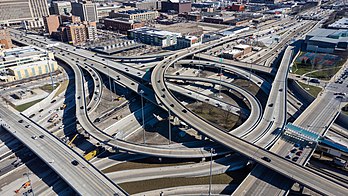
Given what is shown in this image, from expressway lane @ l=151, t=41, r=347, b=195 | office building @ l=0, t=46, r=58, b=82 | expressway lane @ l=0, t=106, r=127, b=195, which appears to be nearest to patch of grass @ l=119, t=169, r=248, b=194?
expressway lane @ l=151, t=41, r=347, b=195

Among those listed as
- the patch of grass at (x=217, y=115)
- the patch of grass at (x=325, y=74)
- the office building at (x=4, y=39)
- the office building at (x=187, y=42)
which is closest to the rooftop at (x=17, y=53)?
the office building at (x=4, y=39)

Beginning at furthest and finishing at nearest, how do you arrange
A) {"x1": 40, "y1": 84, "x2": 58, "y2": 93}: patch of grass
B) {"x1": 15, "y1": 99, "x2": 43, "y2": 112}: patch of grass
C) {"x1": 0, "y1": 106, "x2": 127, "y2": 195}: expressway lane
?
1. {"x1": 40, "y1": 84, "x2": 58, "y2": 93}: patch of grass
2. {"x1": 15, "y1": 99, "x2": 43, "y2": 112}: patch of grass
3. {"x1": 0, "y1": 106, "x2": 127, "y2": 195}: expressway lane

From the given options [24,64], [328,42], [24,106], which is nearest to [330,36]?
[328,42]

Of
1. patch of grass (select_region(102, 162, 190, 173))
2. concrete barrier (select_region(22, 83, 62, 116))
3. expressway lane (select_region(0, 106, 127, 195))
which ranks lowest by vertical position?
Result: patch of grass (select_region(102, 162, 190, 173))

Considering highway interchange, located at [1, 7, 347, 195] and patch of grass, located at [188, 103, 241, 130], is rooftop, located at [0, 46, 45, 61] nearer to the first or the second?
highway interchange, located at [1, 7, 347, 195]

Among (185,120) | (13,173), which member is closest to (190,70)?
(185,120)

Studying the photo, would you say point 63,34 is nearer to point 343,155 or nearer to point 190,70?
point 190,70
